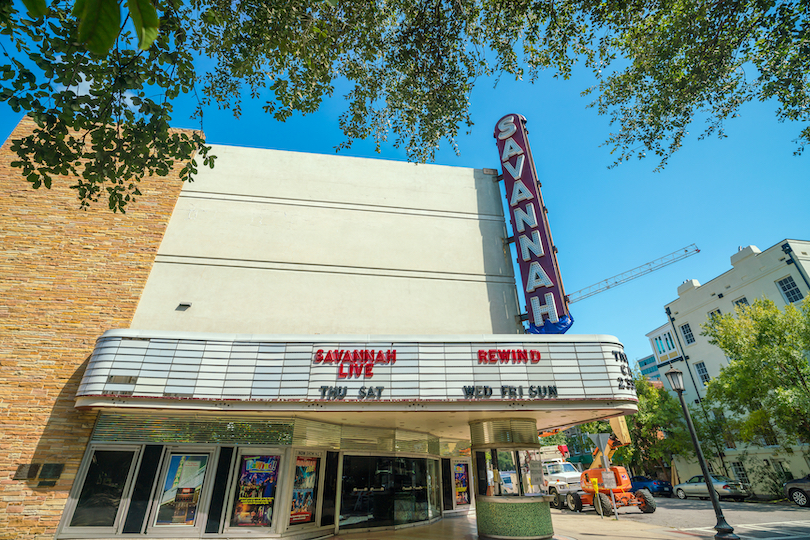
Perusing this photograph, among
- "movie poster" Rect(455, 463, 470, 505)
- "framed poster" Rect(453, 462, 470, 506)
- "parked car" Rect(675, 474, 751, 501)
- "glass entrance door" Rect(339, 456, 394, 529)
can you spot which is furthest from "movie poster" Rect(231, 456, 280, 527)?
"parked car" Rect(675, 474, 751, 501)

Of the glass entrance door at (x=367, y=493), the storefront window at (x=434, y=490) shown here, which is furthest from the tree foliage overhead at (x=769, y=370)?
the glass entrance door at (x=367, y=493)

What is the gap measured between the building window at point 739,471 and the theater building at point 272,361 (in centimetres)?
2273

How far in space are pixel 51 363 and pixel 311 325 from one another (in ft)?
21.3

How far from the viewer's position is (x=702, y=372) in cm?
3014

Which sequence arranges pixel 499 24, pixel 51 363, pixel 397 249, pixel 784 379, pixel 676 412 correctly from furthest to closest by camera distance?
pixel 676 412 < pixel 784 379 < pixel 397 249 < pixel 51 363 < pixel 499 24

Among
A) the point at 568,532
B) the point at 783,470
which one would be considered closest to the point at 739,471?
the point at 783,470

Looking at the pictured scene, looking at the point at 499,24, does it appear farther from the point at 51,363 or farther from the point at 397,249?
the point at 51,363

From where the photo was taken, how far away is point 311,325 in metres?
12.0

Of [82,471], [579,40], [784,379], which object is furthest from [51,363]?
[784,379]

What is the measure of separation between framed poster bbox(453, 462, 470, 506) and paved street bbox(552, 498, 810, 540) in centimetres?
479

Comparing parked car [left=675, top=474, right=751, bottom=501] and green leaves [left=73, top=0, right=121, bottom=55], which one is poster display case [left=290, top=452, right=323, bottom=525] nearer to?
green leaves [left=73, top=0, right=121, bottom=55]

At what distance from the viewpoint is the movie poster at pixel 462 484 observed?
54.7ft

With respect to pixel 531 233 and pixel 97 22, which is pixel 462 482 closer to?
pixel 531 233

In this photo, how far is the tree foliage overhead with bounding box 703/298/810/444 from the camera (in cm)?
1866
